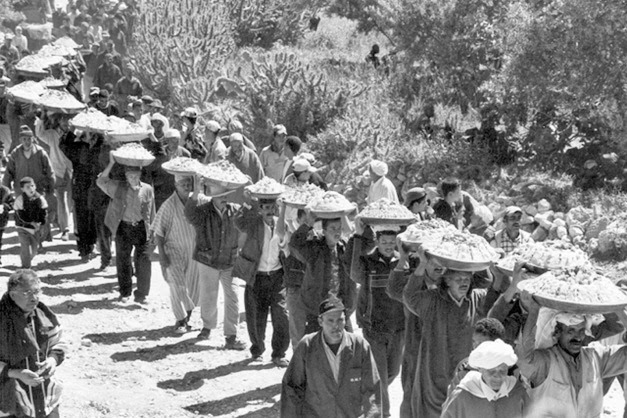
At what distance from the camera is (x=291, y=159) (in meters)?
15.0

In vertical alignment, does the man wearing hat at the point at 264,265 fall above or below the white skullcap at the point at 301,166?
below

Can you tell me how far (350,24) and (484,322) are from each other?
24113mm

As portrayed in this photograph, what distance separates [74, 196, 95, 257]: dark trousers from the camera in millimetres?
15117

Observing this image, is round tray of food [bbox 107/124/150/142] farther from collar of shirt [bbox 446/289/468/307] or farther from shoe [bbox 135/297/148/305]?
collar of shirt [bbox 446/289/468/307]

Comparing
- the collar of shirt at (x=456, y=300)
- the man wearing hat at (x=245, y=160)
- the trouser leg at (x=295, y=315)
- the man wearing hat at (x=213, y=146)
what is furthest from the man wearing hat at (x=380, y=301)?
the man wearing hat at (x=213, y=146)

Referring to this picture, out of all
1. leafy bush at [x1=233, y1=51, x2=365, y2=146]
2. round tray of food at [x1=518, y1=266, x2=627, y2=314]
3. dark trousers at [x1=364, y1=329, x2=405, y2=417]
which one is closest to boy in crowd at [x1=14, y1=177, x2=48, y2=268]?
dark trousers at [x1=364, y1=329, x2=405, y2=417]

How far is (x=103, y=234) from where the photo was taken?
14672mm

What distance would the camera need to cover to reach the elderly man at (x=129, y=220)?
526 inches

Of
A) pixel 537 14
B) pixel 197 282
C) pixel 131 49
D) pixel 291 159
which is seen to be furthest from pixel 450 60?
pixel 131 49

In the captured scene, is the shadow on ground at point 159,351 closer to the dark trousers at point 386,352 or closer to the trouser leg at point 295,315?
the trouser leg at point 295,315

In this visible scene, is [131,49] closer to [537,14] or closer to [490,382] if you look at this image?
[537,14]

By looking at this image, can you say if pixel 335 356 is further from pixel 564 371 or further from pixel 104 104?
pixel 104 104

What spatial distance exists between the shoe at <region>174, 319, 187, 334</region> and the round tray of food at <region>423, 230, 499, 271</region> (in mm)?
4837

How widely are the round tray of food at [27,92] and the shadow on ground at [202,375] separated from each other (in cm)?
643
